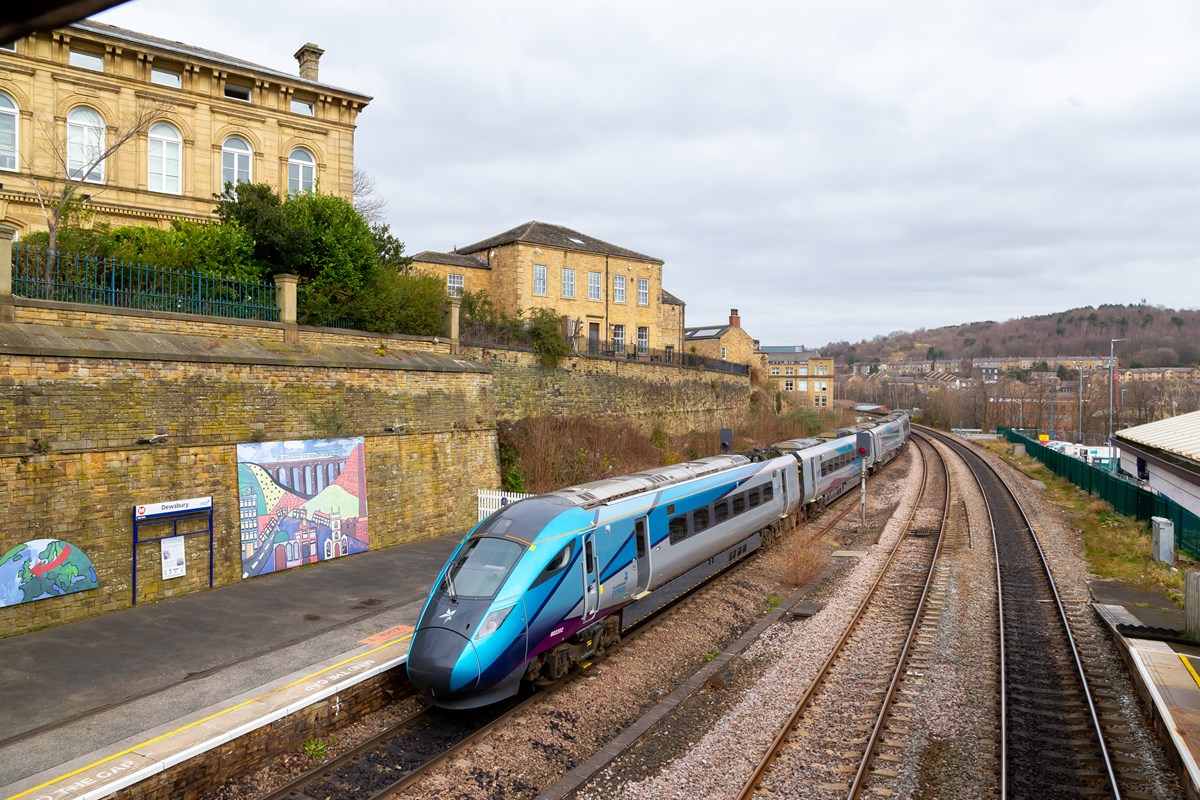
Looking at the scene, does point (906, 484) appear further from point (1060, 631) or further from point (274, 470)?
point (274, 470)

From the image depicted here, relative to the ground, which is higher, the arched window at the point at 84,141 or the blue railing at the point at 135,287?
the arched window at the point at 84,141

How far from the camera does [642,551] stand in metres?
12.1

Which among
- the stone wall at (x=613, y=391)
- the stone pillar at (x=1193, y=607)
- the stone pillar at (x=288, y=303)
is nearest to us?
the stone pillar at (x=1193, y=607)

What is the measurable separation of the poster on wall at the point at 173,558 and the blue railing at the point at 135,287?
13.8ft

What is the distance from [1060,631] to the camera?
42.0 feet

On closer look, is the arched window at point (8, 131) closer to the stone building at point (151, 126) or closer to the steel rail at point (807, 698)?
the stone building at point (151, 126)

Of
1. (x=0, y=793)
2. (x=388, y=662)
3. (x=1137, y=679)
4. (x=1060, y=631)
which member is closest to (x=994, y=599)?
(x=1060, y=631)

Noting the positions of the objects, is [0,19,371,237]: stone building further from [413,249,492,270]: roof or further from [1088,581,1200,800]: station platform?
[1088,581,1200,800]: station platform

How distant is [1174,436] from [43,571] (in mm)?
25096

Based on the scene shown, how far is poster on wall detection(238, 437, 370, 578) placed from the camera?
14.2m

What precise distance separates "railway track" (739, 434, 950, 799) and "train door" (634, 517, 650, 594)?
2.97 meters

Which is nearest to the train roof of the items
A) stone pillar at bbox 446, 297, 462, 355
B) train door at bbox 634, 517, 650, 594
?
train door at bbox 634, 517, 650, 594

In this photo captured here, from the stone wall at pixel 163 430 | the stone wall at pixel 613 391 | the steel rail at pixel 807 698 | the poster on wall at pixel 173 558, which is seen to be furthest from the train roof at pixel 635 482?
the stone wall at pixel 613 391

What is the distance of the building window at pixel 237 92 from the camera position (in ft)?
80.9
